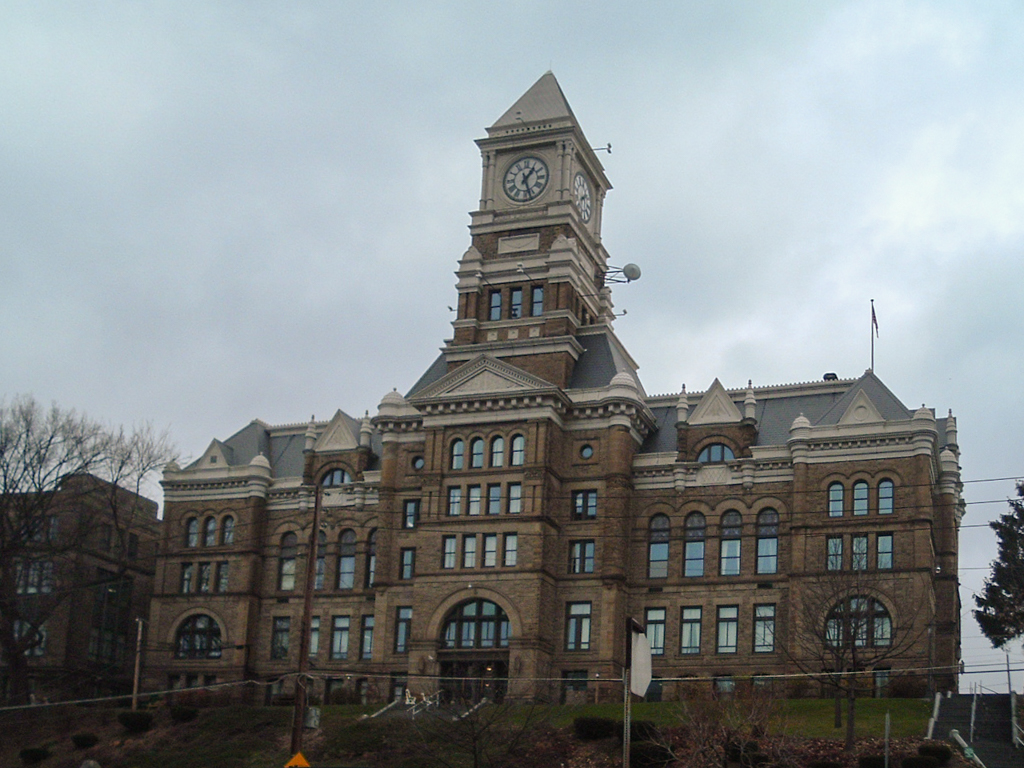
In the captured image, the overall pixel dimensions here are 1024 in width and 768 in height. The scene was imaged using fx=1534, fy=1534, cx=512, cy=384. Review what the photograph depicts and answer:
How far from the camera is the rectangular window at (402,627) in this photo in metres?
75.9

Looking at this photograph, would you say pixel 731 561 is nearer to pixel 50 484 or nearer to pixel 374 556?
pixel 374 556

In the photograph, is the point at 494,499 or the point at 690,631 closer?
the point at 690,631

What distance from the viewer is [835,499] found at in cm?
7131

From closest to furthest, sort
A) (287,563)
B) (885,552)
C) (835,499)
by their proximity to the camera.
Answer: (885,552), (835,499), (287,563)

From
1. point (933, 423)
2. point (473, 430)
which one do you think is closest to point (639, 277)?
point (473, 430)

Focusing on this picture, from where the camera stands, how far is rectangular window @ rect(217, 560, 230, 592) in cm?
8284

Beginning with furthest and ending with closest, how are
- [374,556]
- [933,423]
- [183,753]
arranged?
1. [374,556]
2. [933,423]
3. [183,753]

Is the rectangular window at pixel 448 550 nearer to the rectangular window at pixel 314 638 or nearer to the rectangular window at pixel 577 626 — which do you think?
the rectangular window at pixel 577 626

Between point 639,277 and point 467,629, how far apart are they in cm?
2333

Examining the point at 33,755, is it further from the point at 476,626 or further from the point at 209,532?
the point at 476,626

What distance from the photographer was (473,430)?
2965 inches

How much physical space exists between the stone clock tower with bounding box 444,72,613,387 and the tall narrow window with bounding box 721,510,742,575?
10655mm

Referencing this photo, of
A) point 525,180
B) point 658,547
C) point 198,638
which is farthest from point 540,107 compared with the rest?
point 198,638

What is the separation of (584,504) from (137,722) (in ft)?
75.7
